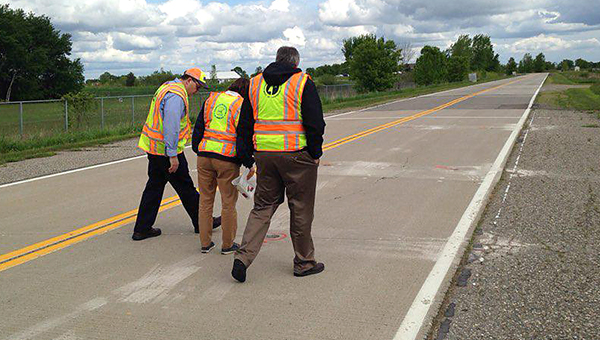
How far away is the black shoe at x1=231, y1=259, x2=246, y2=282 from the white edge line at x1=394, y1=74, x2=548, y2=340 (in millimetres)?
1451

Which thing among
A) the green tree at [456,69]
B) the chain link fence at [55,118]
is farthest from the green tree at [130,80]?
the chain link fence at [55,118]

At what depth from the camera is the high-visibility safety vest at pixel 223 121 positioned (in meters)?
5.92

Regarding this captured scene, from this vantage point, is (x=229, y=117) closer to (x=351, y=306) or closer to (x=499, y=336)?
(x=351, y=306)

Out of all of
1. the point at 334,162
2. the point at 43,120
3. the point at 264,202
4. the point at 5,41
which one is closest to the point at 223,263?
the point at 264,202

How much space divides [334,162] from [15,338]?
27.2ft

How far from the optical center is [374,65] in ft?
155

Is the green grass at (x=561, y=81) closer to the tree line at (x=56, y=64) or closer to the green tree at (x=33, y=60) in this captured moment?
the tree line at (x=56, y=64)

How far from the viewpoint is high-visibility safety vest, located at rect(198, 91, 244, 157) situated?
5916 mm

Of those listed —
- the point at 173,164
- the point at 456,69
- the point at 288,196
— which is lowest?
the point at 288,196

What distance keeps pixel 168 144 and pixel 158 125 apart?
273 millimetres

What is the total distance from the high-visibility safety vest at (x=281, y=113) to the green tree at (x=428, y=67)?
67357 mm

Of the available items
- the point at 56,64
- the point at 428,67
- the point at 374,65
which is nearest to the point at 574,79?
the point at 428,67

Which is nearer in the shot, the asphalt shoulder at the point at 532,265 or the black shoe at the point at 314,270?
the asphalt shoulder at the point at 532,265

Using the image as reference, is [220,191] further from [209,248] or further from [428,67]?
[428,67]
